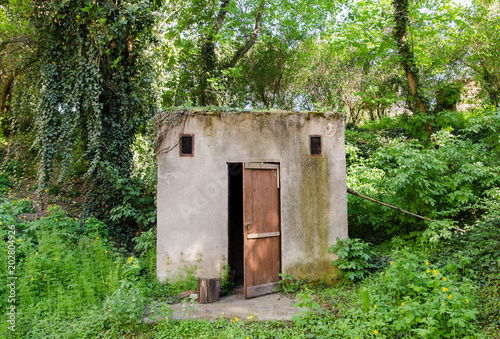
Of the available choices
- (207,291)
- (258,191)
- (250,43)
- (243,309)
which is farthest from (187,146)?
(250,43)

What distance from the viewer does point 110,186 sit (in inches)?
310

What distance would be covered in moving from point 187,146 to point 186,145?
26mm

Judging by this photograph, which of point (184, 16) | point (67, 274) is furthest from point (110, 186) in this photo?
point (184, 16)

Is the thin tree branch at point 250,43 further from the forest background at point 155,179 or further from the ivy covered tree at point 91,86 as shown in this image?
the ivy covered tree at point 91,86

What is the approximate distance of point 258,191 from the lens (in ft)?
18.4

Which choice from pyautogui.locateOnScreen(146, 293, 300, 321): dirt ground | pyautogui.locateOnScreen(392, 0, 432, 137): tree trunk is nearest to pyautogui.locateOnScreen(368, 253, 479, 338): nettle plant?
pyautogui.locateOnScreen(146, 293, 300, 321): dirt ground

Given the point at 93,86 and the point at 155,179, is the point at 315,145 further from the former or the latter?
the point at 93,86

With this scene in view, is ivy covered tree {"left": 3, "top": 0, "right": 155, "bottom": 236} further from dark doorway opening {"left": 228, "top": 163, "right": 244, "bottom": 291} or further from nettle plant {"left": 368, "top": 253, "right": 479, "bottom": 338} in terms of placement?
nettle plant {"left": 368, "top": 253, "right": 479, "bottom": 338}

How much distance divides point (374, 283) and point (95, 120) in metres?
6.65

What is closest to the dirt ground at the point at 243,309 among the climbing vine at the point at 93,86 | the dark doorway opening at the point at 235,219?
the dark doorway opening at the point at 235,219

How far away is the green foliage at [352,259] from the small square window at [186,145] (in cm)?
304

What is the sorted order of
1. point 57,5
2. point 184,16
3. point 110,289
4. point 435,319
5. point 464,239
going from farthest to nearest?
1. point 184,16
2. point 57,5
3. point 464,239
4. point 110,289
5. point 435,319

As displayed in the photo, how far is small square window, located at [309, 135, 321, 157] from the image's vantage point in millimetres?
5930

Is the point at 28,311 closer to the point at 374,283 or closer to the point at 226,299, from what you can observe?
the point at 226,299
